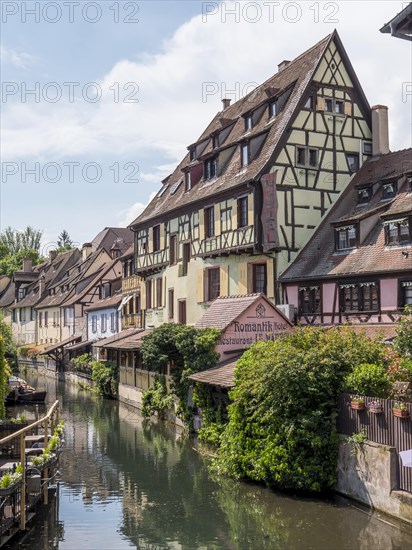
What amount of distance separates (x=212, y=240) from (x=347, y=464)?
18.4 metres

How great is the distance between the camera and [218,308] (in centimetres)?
2748

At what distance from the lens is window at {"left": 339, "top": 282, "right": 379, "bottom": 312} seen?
83.9 ft

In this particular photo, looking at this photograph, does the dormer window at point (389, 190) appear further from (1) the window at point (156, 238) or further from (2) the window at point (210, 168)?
(1) the window at point (156, 238)

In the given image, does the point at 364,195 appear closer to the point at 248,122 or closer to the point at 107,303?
the point at 248,122

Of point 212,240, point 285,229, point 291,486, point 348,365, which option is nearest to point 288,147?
point 285,229

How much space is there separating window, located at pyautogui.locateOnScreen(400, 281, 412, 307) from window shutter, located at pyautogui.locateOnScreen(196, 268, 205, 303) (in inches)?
486

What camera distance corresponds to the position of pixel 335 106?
1271 inches

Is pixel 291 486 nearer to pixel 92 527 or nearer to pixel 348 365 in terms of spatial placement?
pixel 348 365

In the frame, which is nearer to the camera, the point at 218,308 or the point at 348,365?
the point at 348,365

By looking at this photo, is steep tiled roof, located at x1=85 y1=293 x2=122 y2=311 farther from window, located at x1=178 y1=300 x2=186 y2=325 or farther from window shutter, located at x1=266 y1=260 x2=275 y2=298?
window shutter, located at x1=266 y1=260 x2=275 y2=298

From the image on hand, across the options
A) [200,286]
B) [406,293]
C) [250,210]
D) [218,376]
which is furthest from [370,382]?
[200,286]

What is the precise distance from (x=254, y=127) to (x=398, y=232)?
11292 millimetres

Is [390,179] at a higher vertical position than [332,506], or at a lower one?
higher

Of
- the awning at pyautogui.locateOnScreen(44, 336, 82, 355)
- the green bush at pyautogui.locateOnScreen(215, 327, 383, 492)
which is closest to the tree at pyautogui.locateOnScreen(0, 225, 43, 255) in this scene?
the awning at pyautogui.locateOnScreen(44, 336, 82, 355)
